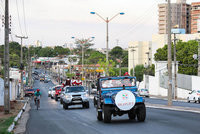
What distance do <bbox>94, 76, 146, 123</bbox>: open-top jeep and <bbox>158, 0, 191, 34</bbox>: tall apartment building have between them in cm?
16571

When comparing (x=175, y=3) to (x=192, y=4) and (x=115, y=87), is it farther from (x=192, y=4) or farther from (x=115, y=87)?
(x=115, y=87)

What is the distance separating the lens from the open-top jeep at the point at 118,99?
672 inches

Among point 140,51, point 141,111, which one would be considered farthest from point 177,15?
point 141,111

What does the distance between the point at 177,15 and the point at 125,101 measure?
171088 millimetres

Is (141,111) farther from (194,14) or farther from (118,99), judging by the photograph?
(194,14)

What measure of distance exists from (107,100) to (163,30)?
572 feet

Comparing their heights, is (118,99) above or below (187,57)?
below

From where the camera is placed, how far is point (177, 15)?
183 meters

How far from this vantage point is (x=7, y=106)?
2694cm

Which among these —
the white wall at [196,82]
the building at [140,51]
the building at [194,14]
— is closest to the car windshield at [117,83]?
the white wall at [196,82]

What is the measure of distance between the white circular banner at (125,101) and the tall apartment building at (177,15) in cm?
16784

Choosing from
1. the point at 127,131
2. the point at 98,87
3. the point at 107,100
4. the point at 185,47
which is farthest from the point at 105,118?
the point at 185,47

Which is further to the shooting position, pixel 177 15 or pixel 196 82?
pixel 177 15

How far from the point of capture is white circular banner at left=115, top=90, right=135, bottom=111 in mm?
17016
